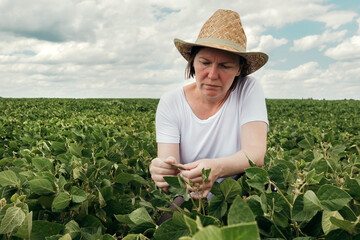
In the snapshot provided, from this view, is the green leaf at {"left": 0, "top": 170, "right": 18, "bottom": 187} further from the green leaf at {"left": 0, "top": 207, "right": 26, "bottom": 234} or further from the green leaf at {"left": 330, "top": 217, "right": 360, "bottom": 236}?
the green leaf at {"left": 330, "top": 217, "right": 360, "bottom": 236}

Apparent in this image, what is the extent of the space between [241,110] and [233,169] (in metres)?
0.74

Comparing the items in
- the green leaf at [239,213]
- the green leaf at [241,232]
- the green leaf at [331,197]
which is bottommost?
the green leaf at [331,197]

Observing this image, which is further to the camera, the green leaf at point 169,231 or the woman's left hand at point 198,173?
the woman's left hand at point 198,173

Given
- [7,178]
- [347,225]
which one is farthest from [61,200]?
[347,225]

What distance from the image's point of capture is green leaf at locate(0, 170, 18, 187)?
58.4 inches

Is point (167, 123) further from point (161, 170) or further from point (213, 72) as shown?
point (161, 170)

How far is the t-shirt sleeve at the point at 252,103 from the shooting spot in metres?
2.49

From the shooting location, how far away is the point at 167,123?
2674mm

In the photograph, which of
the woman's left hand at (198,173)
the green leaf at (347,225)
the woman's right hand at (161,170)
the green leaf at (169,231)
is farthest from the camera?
the woman's right hand at (161,170)

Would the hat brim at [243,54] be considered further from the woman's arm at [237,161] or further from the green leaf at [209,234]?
the green leaf at [209,234]

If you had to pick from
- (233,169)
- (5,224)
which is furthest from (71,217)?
Answer: (233,169)

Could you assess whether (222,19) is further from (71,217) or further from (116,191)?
(71,217)

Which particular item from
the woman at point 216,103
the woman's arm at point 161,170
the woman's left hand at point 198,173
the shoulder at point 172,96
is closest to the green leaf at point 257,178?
the woman's left hand at point 198,173

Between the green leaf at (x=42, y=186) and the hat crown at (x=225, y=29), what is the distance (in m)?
1.56
